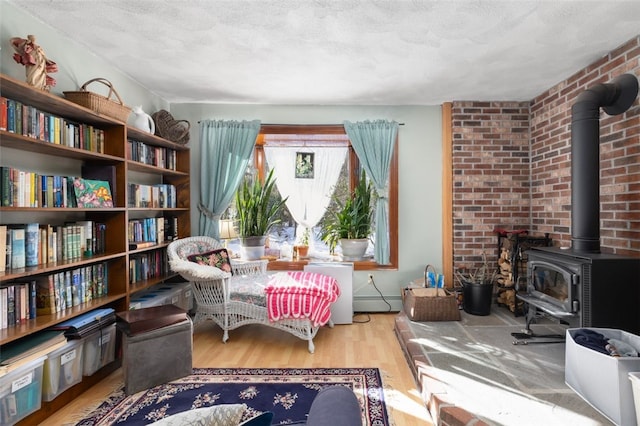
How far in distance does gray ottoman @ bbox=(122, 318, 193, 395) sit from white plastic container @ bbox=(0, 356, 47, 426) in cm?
46

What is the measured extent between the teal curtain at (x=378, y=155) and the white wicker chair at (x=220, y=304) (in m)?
1.37

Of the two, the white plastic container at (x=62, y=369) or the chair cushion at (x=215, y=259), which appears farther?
the chair cushion at (x=215, y=259)

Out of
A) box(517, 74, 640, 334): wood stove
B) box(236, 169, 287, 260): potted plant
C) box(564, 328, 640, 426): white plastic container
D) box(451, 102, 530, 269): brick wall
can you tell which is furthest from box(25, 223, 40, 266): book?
box(451, 102, 530, 269): brick wall

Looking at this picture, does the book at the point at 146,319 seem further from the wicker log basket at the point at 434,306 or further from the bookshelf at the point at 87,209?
the wicker log basket at the point at 434,306

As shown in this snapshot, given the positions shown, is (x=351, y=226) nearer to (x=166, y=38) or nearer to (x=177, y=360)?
(x=177, y=360)

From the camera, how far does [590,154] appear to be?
256 centimetres

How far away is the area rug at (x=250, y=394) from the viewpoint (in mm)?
2016

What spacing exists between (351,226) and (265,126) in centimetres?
159

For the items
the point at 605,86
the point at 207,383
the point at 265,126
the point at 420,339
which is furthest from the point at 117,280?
the point at 605,86

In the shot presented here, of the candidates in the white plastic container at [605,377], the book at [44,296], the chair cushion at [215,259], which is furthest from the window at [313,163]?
the book at [44,296]

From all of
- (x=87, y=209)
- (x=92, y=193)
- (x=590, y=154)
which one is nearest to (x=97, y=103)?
(x=92, y=193)

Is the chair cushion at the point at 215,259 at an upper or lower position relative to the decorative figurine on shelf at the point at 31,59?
lower

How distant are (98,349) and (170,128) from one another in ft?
7.36

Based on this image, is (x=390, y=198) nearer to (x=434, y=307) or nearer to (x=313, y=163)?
(x=313, y=163)
